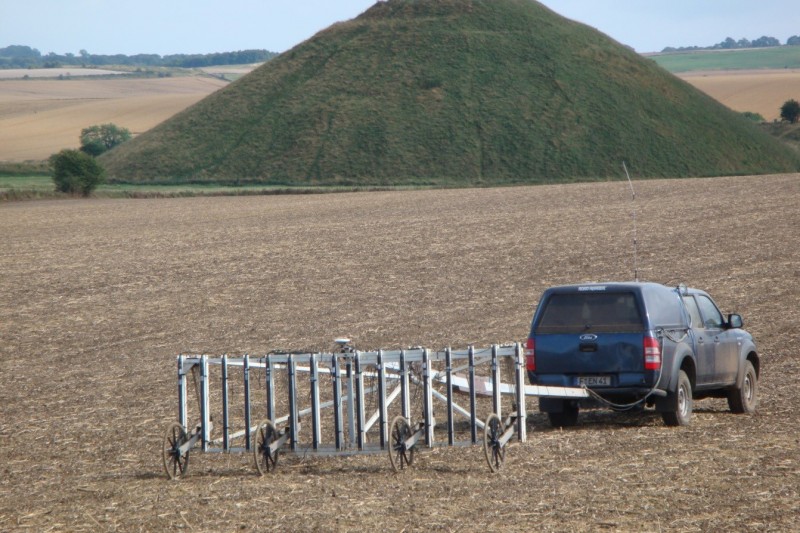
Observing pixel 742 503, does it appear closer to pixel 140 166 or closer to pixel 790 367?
pixel 790 367

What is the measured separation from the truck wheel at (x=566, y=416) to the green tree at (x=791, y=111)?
398 feet

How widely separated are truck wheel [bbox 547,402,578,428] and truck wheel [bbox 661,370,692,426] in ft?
3.74

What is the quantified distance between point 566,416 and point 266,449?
4311 mm

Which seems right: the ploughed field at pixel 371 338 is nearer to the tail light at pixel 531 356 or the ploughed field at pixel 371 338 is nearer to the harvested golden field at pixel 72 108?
the tail light at pixel 531 356

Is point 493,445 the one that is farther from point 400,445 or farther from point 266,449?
point 266,449

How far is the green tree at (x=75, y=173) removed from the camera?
75.4 metres

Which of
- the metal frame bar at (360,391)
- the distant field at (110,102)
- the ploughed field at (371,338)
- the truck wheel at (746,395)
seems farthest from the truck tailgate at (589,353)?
the distant field at (110,102)

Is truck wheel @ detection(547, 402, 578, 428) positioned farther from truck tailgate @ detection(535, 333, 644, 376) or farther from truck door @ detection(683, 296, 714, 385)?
truck door @ detection(683, 296, 714, 385)

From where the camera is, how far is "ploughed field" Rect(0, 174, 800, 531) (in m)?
10.1

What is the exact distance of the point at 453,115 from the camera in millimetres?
103750

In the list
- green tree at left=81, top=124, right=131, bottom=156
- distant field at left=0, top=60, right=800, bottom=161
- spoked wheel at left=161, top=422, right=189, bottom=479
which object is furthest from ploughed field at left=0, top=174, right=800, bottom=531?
distant field at left=0, top=60, right=800, bottom=161

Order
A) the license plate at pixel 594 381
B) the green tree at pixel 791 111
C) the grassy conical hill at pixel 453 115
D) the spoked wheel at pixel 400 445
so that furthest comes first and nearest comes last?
the green tree at pixel 791 111
the grassy conical hill at pixel 453 115
the license plate at pixel 594 381
the spoked wheel at pixel 400 445

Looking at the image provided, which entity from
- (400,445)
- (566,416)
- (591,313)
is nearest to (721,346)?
(591,313)

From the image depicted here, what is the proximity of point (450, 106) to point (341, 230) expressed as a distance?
63.8 m
